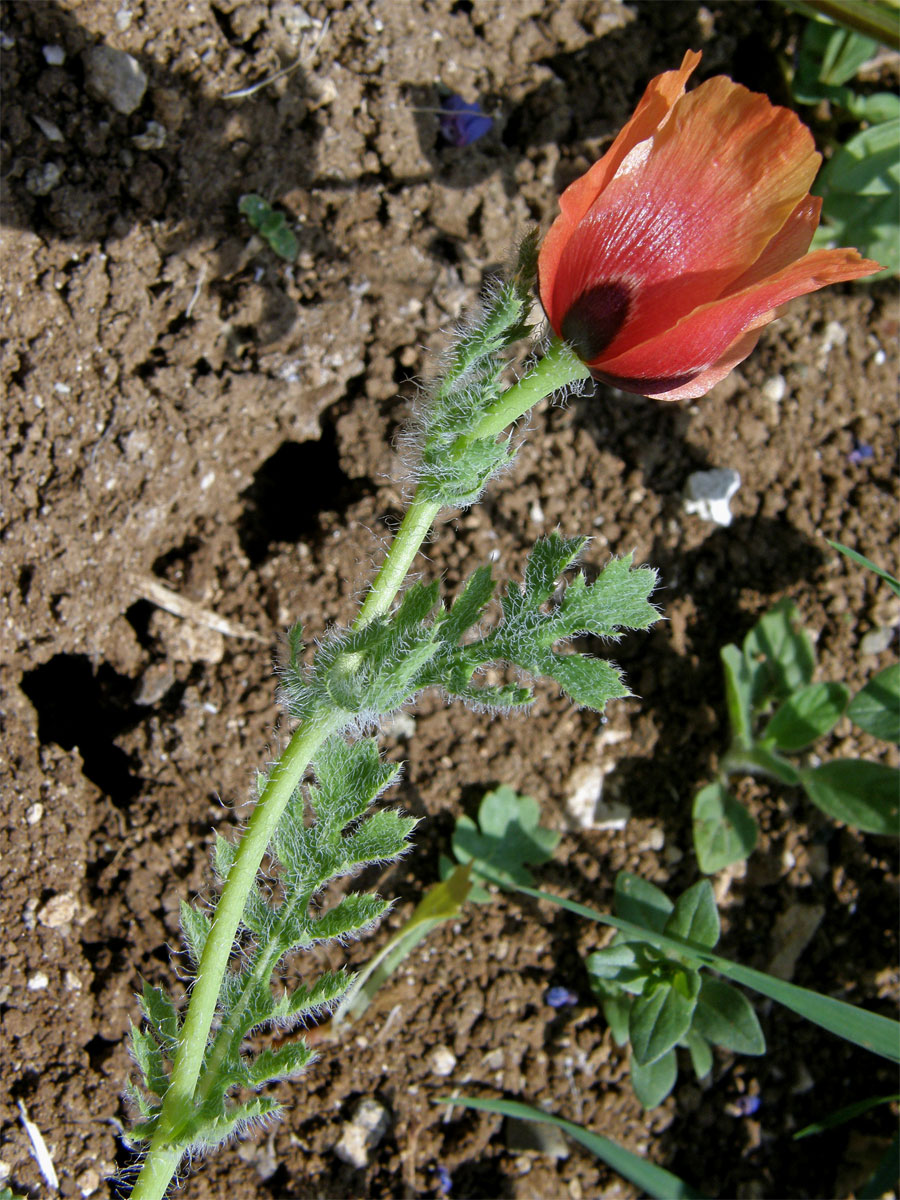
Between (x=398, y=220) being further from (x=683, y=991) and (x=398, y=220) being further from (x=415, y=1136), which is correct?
(x=415, y=1136)

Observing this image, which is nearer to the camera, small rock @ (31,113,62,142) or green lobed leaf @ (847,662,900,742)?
small rock @ (31,113,62,142)

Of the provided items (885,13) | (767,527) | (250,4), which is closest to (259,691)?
(767,527)

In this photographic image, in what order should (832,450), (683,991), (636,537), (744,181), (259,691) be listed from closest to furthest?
(744,181)
(683,991)
(259,691)
(636,537)
(832,450)

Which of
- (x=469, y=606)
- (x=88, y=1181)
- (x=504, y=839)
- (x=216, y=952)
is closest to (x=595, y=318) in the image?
(x=469, y=606)

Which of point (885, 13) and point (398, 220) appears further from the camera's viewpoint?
point (398, 220)

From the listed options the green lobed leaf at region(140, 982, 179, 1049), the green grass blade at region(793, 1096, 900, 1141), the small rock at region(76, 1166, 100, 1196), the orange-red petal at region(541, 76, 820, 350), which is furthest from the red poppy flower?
the small rock at region(76, 1166, 100, 1196)

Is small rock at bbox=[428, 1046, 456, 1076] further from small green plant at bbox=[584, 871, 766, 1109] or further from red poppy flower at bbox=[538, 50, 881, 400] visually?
red poppy flower at bbox=[538, 50, 881, 400]

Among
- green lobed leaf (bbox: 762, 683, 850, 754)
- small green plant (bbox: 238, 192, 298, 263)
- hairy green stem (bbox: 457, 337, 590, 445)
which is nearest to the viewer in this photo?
hairy green stem (bbox: 457, 337, 590, 445)

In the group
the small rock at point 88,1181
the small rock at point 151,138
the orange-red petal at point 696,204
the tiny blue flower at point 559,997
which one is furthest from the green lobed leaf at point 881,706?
the small rock at point 151,138

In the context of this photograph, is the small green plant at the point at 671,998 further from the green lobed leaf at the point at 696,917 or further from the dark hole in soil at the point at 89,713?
the dark hole in soil at the point at 89,713
